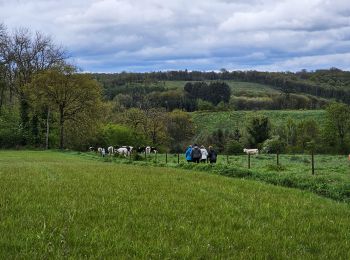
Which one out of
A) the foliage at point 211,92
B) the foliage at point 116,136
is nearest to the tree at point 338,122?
the foliage at point 116,136

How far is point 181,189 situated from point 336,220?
6095mm

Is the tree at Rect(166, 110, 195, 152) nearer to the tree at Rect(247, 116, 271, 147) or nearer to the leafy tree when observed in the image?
the tree at Rect(247, 116, 271, 147)

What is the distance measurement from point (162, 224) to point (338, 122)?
270 ft

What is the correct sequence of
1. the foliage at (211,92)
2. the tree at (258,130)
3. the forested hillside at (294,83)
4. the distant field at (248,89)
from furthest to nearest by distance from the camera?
the distant field at (248,89) < the forested hillside at (294,83) < the foliage at (211,92) < the tree at (258,130)

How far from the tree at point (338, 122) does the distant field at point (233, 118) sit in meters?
30.1

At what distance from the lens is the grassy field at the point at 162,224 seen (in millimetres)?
7676

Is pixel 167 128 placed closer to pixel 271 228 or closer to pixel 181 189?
pixel 181 189

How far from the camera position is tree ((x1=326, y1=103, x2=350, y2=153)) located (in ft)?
281

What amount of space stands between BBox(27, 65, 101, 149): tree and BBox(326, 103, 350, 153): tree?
4415 cm

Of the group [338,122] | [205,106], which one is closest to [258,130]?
[338,122]

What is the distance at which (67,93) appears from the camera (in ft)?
212

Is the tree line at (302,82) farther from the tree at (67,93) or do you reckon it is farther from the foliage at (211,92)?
the tree at (67,93)

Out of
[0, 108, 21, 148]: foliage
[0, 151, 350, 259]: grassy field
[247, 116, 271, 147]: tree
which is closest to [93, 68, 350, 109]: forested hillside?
[247, 116, 271, 147]: tree

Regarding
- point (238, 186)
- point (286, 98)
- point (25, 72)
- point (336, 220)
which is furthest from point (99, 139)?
point (286, 98)
